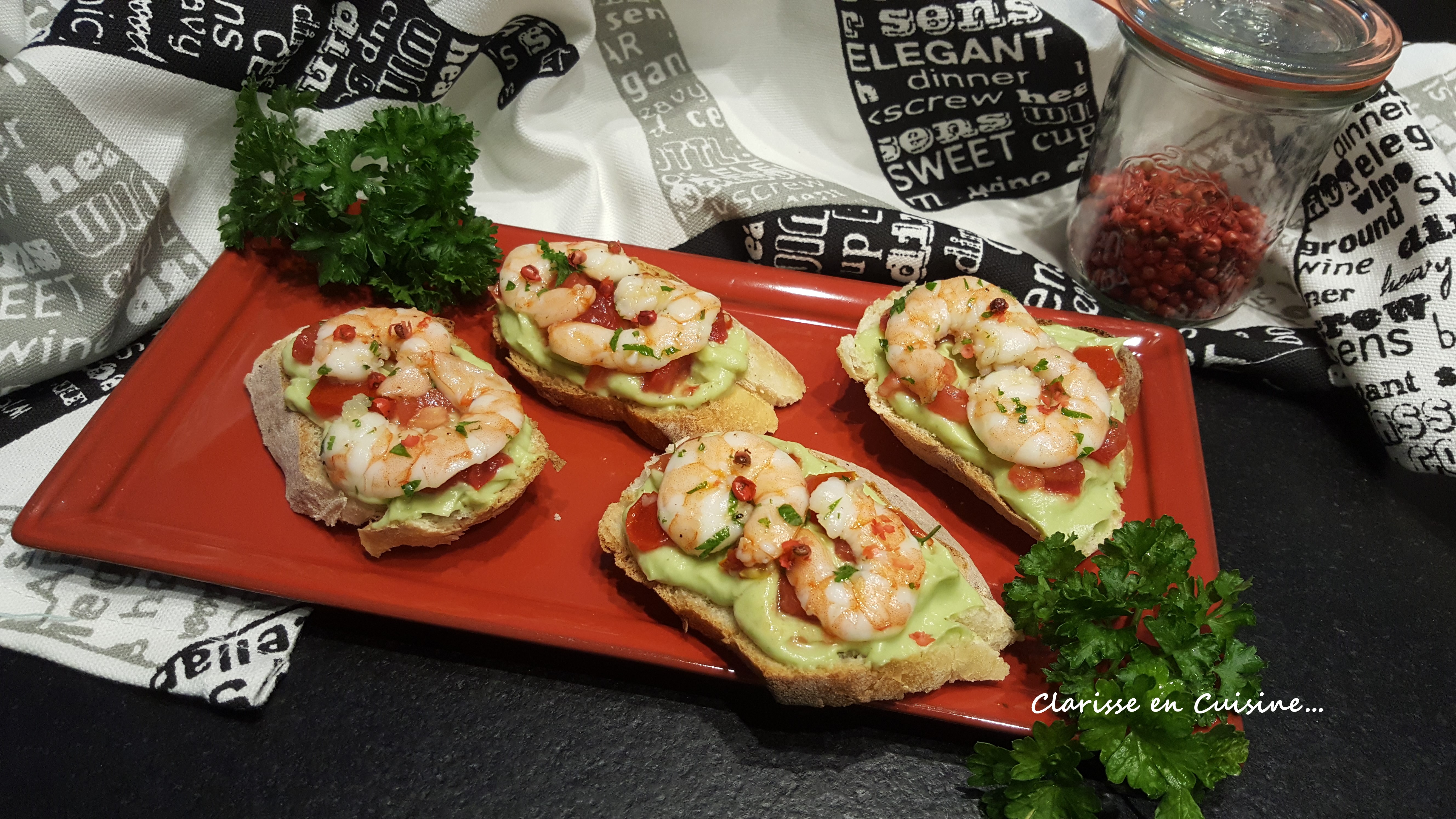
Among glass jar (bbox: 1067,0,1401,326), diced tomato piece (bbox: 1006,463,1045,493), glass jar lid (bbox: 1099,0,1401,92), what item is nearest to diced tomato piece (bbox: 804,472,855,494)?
diced tomato piece (bbox: 1006,463,1045,493)

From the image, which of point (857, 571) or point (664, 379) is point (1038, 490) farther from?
point (664, 379)

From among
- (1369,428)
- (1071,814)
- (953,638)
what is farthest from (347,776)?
(1369,428)

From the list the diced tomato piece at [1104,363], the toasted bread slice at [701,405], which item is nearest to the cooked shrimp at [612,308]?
the toasted bread slice at [701,405]

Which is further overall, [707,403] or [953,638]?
[707,403]

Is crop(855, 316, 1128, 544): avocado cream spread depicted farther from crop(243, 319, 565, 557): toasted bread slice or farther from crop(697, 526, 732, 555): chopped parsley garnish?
crop(243, 319, 565, 557): toasted bread slice

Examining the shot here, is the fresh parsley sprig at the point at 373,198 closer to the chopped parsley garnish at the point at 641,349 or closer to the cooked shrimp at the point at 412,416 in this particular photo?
the cooked shrimp at the point at 412,416

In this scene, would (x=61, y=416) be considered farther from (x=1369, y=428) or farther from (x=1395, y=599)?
(x=1369, y=428)
